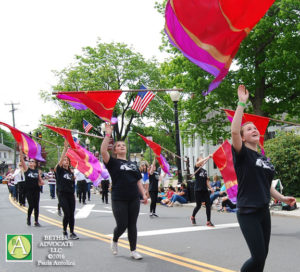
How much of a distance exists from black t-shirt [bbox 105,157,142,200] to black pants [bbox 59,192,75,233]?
2434 millimetres

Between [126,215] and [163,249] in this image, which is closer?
[126,215]

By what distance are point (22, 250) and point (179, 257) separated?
2.89 m

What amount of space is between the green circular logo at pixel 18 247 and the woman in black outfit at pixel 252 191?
454cm

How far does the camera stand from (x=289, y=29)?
24016 millimetres

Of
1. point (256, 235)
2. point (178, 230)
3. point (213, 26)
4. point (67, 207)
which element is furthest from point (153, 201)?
point (256, 235)

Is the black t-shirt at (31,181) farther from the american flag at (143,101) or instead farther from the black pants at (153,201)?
the american flag at (143,101)

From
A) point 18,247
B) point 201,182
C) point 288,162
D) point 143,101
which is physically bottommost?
point 18,247

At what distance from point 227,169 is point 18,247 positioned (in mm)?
4869

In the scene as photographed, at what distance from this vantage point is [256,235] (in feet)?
13.3

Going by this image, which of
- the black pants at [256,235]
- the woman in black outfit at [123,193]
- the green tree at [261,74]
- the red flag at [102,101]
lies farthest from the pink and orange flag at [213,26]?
the green tree at [261,74]

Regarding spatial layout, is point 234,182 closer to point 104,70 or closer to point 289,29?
point 289,29

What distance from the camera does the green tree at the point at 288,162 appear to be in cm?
1714

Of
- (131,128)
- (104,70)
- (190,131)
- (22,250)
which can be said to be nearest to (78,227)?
(22,250)

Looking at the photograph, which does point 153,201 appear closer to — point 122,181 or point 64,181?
point 64,181
